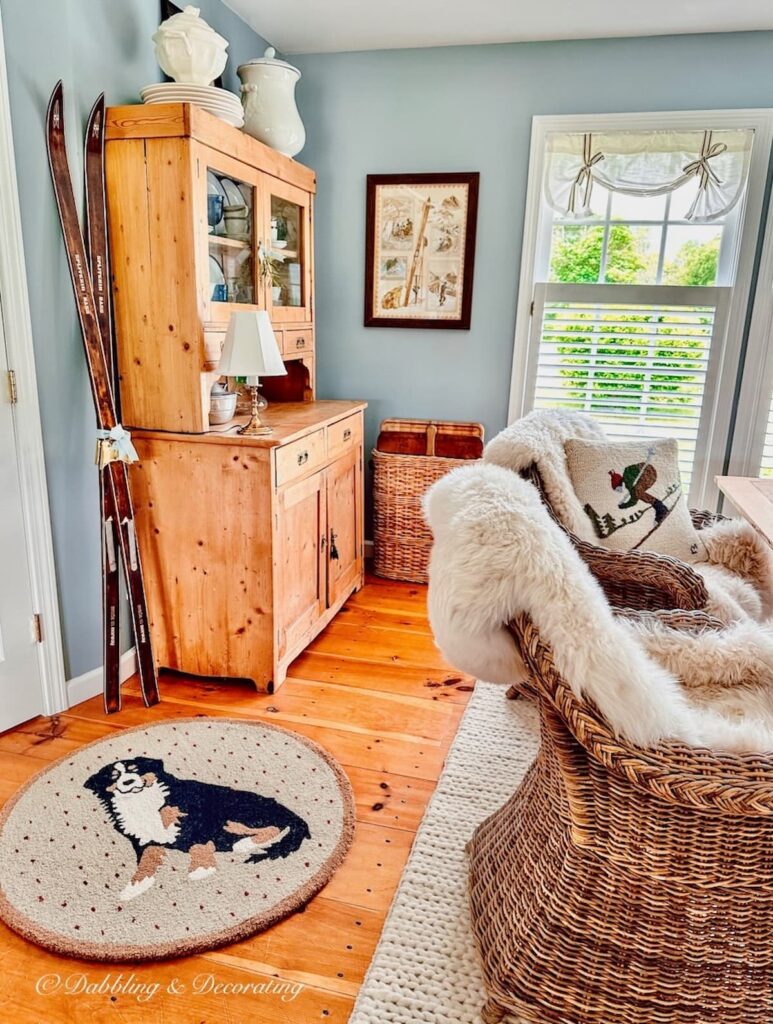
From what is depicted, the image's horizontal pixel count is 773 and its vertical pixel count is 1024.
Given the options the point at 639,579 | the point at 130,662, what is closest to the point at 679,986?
the point at 639,579

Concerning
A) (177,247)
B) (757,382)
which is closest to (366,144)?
(177,247)

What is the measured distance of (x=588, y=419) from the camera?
2.40 metres

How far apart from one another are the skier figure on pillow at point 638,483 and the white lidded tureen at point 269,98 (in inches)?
72.2

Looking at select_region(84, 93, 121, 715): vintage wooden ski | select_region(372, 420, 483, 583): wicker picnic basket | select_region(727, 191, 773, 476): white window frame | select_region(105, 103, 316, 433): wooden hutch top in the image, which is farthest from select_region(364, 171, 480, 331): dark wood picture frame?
select_region(84, 93, 121, 715): vintage wooden ski

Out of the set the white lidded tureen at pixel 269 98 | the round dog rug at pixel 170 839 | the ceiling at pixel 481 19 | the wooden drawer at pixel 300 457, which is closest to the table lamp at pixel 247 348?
the wooden drawer at pixel 300 457

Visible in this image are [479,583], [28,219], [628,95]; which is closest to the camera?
[479,583]

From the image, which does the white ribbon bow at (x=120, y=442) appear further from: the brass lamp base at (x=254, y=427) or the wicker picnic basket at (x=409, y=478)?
the wicker picnic basket at (x=409, y=478)

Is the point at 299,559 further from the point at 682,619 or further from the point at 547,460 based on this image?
the point at 682,619

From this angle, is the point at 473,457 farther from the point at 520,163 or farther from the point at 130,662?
the point at 130,662

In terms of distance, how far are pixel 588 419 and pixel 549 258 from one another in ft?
3.88

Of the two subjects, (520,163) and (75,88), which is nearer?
(75,88)

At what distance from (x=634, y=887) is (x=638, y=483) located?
1.24 metres

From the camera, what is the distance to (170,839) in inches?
68.7

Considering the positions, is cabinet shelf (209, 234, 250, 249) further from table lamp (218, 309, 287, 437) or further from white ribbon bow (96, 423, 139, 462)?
white ribbon bow (96, 423, 139, 462)
